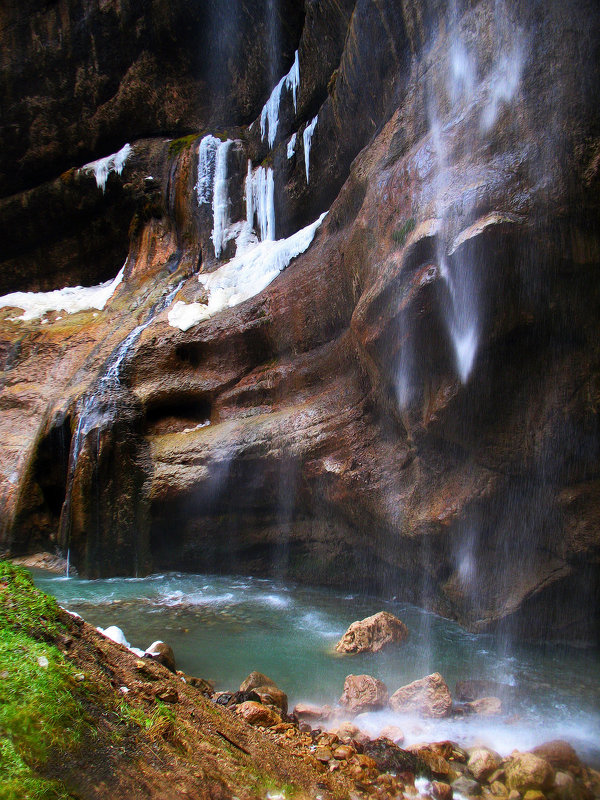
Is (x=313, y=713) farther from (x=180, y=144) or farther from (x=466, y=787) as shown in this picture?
(x=180, y=144)

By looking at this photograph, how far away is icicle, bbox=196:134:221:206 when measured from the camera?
44.4 feet

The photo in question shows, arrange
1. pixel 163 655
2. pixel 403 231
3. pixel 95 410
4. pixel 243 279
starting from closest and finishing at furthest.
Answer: pixel 163 655
pixel 403 231
pixel 95 410
pixel 243 279

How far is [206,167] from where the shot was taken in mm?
13820

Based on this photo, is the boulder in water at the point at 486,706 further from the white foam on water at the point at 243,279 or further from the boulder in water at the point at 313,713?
the white foam on water at the point at 243,279

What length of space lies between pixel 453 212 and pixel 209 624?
193 inches

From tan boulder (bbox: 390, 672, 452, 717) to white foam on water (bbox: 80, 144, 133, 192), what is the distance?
15.5m

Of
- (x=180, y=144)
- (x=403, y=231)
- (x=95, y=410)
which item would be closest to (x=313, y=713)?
Answer: (x=403, y=231)

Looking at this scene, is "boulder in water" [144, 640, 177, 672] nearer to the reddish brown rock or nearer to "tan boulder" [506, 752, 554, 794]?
the reddish brown rock

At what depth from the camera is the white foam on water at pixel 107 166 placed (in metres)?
15.3

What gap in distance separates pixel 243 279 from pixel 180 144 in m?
6.61

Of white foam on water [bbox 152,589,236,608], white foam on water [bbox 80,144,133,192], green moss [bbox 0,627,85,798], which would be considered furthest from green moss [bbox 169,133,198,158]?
green moss [bbox 0,627,85,798]

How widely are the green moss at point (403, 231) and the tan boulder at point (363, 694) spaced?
421cm

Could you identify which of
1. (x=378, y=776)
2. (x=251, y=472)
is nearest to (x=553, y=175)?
(x=378, y=776)

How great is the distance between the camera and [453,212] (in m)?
4.93
